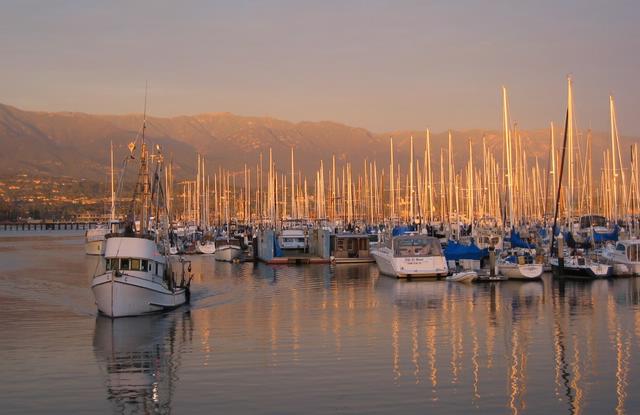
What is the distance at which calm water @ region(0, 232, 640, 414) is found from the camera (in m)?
19.9

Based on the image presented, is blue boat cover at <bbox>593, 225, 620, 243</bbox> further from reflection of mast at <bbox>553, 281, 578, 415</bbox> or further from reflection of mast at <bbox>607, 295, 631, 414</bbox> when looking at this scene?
reflection of mast at <bbox>553, 281, 578, 415</bbox>

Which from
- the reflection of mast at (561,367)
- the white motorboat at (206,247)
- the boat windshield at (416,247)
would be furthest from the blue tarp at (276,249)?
the reflection of mast at (561,367)

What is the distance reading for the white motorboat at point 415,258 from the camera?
50.5m

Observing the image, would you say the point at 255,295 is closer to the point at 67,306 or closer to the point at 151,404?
the point at 67,306

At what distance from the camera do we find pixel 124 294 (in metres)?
33.6

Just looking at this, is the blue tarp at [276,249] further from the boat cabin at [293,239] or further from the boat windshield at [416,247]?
the boat windshield at [416,247]

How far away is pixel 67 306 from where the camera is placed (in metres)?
40.0

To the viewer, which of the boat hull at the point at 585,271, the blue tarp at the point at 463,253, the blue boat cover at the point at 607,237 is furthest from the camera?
the blue boat cover at the point at 607,237

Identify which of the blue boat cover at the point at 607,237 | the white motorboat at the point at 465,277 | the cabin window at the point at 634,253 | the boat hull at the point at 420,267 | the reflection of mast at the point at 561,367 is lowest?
the reflection of mast at the point at 561,367

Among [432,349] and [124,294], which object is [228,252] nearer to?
[124,294]

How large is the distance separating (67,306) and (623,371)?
24.7 metres

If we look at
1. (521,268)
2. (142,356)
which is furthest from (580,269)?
(142,356)

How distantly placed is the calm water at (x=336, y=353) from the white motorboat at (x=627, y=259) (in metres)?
4.82

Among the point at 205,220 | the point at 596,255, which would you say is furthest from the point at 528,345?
the point at 205,220
